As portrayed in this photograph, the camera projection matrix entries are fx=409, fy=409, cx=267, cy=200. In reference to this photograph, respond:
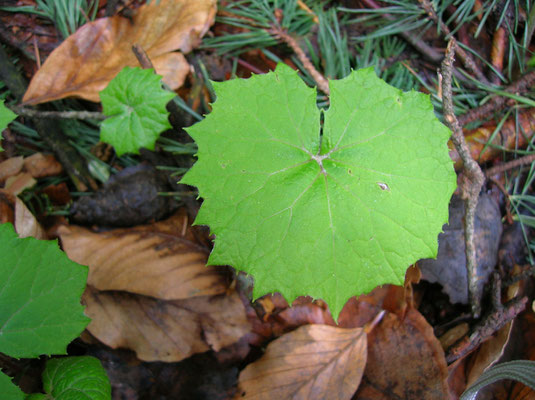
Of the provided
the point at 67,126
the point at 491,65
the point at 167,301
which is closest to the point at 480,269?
the point at 491,65

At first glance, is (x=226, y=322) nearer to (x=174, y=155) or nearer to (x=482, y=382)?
(x=174, y=155)

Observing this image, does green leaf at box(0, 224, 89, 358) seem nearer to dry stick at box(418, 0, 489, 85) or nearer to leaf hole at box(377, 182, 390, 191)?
leaf hole at box(377, 182, 390, 191)

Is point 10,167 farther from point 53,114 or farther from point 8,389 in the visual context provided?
point 8,389

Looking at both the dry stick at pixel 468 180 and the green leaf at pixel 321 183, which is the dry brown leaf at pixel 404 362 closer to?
the dry stick at pixel 468 180

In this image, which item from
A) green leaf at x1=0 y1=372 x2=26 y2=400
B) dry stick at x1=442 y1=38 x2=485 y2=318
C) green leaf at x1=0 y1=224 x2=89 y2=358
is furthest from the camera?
dry stick at x1=442 y1=38 x2=485 y2=318

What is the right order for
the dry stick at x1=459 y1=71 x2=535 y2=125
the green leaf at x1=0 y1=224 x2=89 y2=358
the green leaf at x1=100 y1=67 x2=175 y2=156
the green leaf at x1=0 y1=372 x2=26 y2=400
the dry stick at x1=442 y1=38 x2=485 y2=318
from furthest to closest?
1. the dry stick at x1=459 y1=71 x2=535 y2=125
2. the green leaf at x1=100 y1=67 x2=175 y2=156
3. the dry stick at x1=442 y1=38 x2=485 y2=318
4. the green leaf at x1=0 y1=224 x2=89 y2=358
5. the green leaf at x1=0 y1=372 x2=26 y2=400

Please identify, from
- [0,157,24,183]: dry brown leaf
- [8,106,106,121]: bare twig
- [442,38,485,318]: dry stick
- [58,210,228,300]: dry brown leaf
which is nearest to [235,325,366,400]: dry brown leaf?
[58,210,228,300]: dry brown leaf
